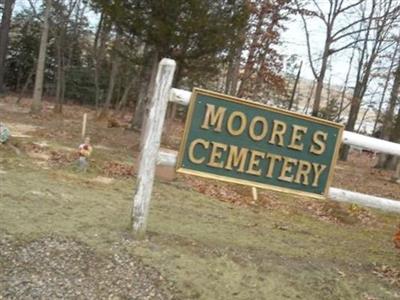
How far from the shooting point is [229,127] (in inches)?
166

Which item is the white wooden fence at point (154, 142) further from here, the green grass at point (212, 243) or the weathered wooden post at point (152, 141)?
the green grass at point (212, 243)

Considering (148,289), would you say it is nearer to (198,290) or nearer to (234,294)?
(198,290)

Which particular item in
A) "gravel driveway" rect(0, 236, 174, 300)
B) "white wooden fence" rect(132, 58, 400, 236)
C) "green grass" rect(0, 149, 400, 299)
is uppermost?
"white wooden fence" rect(132, 58, 400, 236)

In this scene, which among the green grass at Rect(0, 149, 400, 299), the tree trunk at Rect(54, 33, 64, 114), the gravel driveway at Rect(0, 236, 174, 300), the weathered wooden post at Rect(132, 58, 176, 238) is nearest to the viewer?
the gravel driveway at Rect(0, 236, 174, 300)

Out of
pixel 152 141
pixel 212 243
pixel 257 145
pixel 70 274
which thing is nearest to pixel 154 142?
pixel 152 141

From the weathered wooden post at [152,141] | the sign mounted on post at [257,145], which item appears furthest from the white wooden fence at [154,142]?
the sign mounted on post at [257,145]

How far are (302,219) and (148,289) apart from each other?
15.1 feet

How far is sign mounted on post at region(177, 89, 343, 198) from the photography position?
414cm

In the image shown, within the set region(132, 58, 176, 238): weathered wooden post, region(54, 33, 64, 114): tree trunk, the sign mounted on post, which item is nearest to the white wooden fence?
region(132, 58, 176, 238): weathered wooden post

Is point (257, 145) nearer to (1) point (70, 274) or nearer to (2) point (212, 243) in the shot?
(2) point (212, 243)

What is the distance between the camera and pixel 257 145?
434 cm

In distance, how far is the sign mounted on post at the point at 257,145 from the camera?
4.14m

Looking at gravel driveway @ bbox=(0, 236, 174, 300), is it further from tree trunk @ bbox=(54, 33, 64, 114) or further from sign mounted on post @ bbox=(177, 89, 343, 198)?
tree trunk @ bbox=(54, 33, 64, 114)

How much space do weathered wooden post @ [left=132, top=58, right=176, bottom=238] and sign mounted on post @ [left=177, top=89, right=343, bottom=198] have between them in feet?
0.75
